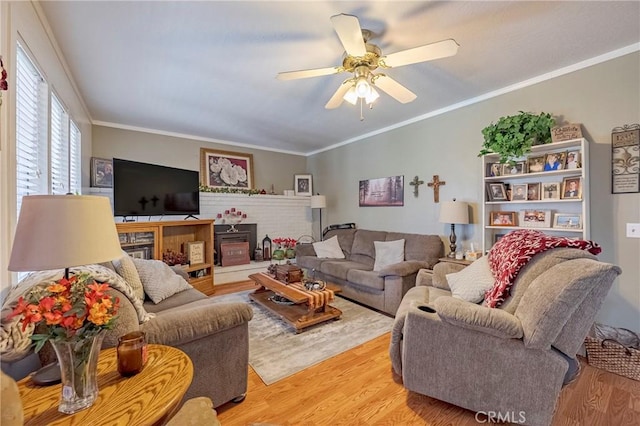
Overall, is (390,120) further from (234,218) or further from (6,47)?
(6,47)

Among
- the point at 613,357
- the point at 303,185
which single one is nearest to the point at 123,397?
the point at 613,357

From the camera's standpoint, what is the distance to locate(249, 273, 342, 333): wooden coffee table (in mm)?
2684

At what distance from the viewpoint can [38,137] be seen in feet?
6.13

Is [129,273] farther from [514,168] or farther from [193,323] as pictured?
[514,168]

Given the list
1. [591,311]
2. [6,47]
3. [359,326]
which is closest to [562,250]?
[591,311]

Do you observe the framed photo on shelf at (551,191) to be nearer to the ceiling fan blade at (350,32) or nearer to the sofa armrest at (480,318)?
the sofa armrest at (480,318)

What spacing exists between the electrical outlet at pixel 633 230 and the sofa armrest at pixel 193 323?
3.04 m

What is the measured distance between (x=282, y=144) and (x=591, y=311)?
4779mm

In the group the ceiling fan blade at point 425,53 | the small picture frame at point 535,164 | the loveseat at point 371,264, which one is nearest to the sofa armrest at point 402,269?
the loveseat at point 371,264

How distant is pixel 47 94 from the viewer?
6.58ft

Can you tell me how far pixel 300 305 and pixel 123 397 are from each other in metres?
2.22

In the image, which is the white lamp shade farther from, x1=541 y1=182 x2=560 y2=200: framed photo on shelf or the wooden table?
the wooden table

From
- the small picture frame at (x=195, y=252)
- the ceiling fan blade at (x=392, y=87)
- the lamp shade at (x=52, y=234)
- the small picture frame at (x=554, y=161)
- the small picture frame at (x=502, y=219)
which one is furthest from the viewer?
the small picture frame at (x=195, y=252)

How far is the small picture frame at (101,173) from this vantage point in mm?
3793
